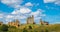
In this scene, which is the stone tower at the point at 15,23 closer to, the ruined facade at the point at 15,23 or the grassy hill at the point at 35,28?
the ruined facade at the point at 15,23

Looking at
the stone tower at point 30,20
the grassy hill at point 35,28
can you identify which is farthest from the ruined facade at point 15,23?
the stone tower at point 30,20

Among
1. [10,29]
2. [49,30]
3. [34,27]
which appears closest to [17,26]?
[10,29]

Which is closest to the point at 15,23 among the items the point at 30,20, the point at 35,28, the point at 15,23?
the point at 15,23

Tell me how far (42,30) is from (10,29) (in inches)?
64.7

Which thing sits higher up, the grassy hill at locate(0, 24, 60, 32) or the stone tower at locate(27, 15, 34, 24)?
the stone tower at locate(27, 15, 34, 24)

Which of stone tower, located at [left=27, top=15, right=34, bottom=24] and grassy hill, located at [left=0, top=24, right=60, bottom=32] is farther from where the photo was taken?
stone tower, located at [left=27, top=15, right=34, bottom=24]

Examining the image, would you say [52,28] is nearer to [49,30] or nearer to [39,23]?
[49,30]

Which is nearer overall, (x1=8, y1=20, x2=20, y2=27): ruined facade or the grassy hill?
→ the grassy hill

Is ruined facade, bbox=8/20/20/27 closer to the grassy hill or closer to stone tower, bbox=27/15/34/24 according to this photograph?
the grassy hill

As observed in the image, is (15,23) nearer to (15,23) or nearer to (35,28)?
(15,23)

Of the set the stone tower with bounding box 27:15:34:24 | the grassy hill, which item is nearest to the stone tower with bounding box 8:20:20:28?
the grassy hill

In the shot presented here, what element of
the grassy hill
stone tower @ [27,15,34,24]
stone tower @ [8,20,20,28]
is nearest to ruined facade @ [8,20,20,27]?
stone tower @ [8,20,20,28]

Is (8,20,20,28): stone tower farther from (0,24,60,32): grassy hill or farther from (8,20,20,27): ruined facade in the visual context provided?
(0,24,60,32): grassy hill

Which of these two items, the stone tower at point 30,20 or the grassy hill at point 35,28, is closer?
the grassy hill at point 35,28
